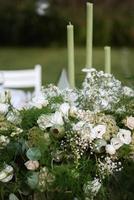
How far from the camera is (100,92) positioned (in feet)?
6.40

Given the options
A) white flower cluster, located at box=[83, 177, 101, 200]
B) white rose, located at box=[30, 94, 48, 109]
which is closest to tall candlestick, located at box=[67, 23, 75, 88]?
white rose, located at box=[30, 94, 48, 109]

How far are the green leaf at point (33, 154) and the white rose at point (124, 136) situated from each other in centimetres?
20

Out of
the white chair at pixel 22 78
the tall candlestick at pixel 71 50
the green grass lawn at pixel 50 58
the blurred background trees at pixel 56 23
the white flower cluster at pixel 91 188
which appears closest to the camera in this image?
the white flower cluster at pixel 91 188

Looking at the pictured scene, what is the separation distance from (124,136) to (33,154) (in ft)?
0.75

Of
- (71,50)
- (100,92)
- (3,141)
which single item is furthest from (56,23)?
(3,141)

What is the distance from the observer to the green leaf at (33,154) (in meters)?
1.71

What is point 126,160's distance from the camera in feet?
5.66

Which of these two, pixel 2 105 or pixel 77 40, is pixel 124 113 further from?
pixel 77 40

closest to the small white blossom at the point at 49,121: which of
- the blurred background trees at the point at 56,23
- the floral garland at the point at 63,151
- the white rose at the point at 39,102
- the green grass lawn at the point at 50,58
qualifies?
the floral garland at the point at 63,151

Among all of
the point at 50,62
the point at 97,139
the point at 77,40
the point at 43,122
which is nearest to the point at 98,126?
the point at 97,139

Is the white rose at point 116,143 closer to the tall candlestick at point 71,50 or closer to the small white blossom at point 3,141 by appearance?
the small white blossom at point 3,141

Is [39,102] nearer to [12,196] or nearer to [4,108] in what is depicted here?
[4,108]

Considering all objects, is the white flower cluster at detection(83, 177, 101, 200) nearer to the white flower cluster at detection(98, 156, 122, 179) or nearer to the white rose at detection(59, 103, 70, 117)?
the white flower cluster at detection(98, 156, 122, 179)

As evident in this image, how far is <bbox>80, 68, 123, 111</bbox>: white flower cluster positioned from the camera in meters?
1.92
